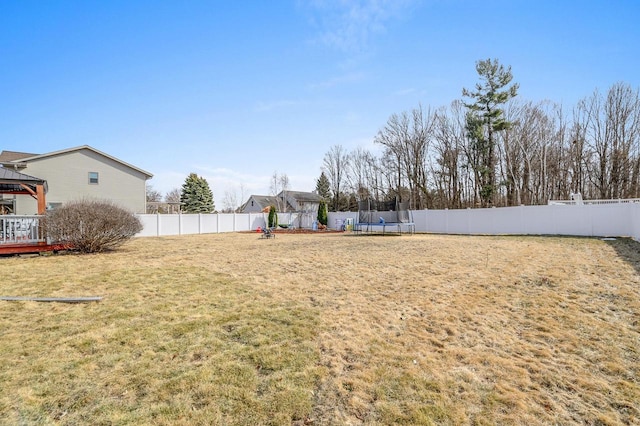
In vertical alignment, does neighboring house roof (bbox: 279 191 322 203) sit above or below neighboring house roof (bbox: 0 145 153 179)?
below

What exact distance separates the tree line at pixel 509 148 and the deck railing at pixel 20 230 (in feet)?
58.5

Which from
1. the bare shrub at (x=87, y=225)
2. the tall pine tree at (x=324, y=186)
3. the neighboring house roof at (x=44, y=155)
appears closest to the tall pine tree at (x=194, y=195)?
the tall pine tree at (x=324, y=186)

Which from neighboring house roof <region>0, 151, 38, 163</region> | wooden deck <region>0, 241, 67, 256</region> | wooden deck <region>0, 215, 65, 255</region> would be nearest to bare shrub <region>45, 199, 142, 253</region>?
wooden deck <region>0, 241, 67, 256</region>

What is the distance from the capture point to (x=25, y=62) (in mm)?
11336

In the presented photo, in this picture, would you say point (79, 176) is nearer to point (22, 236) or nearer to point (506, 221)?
point (22, 236)

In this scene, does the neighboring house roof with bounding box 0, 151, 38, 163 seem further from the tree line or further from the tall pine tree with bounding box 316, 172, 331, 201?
the tall pine tree with bounding box 316, 172, 331, 201

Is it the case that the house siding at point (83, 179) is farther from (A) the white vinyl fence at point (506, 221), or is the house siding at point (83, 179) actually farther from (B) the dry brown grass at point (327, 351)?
(B) the dry brown grass at point (327, 351)

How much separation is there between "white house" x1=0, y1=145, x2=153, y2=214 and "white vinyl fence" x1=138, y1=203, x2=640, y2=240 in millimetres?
3694

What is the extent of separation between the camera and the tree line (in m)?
20.3

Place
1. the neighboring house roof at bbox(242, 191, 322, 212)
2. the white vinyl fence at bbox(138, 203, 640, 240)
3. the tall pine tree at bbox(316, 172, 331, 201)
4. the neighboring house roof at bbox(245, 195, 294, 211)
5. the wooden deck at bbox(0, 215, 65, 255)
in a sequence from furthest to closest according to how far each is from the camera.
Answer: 1. the neighboring house roof at bbox(242, 191, 322, 212)
2. the neighboring house roof at bbox(245, 195, 294, 211)
3. the tall pine tree at bbox(316, 172, 331, 201)
4. the white vinyl fence at bbox(138, 203, 640, 240)
5. the wooden deck at bbox(0, 215, 65, 255)

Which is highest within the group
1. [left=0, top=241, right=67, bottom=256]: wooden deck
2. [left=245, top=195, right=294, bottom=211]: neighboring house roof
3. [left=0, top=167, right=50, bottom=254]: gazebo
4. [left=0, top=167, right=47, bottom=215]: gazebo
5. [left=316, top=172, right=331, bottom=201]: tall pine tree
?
[left=316, top=172, right=331, bottom=201]: tall pine tree

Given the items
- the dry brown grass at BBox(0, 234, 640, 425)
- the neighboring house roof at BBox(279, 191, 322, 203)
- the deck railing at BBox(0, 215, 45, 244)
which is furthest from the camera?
the neighboring house roof at BBox(279, 191, 322, 203)

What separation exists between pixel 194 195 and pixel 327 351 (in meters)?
43.2

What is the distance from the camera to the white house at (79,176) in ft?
64.1
